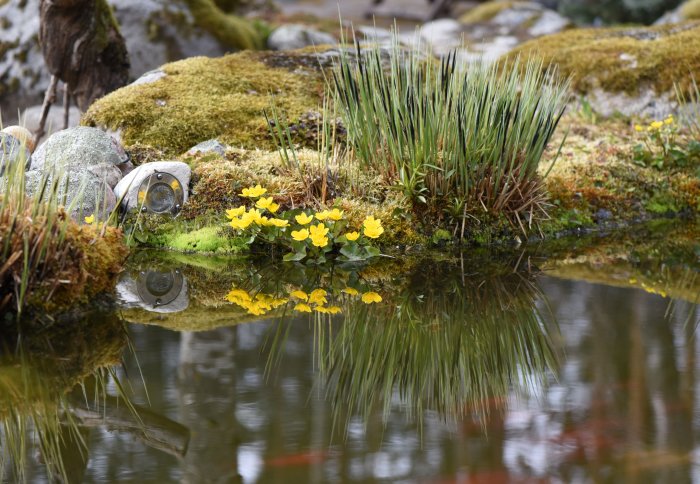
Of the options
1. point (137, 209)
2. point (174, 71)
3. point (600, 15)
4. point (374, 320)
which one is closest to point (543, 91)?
point (374, 320)

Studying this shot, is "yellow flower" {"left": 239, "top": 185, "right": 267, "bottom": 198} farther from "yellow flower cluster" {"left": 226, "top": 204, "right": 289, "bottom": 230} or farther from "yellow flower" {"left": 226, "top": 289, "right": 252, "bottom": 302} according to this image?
"yellow flower" {"left": 226, "top": 289, "right": 252, "bottom": 302}

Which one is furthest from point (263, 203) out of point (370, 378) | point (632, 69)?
point (632, 69)

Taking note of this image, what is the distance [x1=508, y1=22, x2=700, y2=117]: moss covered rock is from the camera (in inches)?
346

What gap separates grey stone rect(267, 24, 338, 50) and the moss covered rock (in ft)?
15.7

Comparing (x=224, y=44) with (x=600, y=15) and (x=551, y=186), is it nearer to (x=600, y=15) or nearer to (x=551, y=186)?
(x=551, y=186)

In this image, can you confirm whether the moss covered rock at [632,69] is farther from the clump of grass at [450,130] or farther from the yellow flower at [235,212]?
the yellow flower at [235,212]

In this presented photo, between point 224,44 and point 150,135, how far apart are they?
529cm

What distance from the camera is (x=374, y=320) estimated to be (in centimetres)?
414

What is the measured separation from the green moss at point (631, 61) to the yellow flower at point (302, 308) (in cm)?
508

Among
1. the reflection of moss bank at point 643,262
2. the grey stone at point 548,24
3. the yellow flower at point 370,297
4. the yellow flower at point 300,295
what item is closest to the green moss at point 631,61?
the reflection of moss bank at point 643,262

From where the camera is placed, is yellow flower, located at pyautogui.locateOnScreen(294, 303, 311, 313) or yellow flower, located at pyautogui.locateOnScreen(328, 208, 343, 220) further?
yellow flower, located at pyautogui.locateOnScreen(328, 208, 343, 220)

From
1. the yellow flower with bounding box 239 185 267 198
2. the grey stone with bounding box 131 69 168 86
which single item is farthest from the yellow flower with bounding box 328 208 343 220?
the grey stone with bounding box 131 69 168 86

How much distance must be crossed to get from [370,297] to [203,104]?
128 inches

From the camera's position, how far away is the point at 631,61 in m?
9.14
